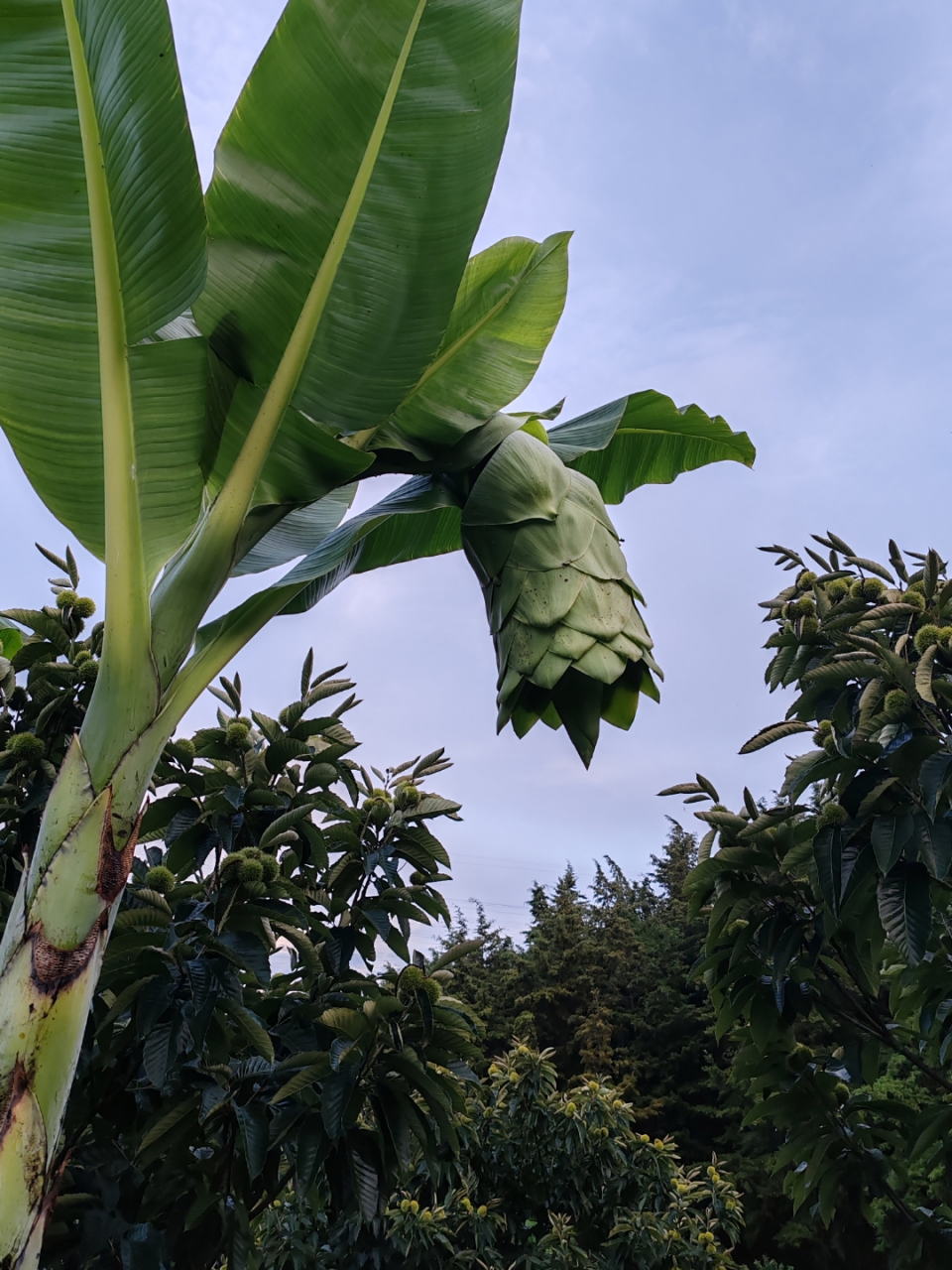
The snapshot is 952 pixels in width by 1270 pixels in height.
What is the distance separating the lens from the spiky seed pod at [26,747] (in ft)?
6.27

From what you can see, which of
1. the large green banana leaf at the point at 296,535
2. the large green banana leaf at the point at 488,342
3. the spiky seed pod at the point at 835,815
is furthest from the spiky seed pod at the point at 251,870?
the spiky seed pod at the point at 835,815

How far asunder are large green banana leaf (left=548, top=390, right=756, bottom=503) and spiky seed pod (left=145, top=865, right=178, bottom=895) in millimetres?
1308

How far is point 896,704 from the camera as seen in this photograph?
212 cm

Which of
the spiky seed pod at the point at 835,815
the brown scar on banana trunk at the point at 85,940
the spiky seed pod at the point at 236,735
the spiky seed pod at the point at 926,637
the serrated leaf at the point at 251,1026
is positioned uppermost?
the spiky seed pod at the point at 926,637

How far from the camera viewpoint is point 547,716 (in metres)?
1.35

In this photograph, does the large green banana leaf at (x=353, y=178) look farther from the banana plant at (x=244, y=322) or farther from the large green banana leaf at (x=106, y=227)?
the large green banana leaf at (x=106, y=227)

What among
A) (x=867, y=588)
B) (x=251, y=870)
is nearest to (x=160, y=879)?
(x=251, y=870)

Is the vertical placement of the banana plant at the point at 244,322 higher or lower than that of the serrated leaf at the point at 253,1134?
higher

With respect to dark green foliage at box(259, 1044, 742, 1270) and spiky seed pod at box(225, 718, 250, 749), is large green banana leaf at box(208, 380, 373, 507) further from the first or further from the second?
dark green foliage at box(259, 1044, 742, 1270)

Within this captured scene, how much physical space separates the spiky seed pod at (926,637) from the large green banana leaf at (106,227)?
1850mm

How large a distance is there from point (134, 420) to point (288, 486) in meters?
0.25

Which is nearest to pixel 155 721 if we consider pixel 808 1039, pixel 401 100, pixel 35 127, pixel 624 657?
Answer: pixel 624 657

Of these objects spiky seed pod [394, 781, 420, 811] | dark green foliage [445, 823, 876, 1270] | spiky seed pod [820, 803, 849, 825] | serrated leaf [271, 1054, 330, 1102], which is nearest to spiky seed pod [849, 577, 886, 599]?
spiky seed pod [820, 803, 849, 825]

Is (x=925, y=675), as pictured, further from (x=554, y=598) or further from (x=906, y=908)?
(x=554, y=598)
